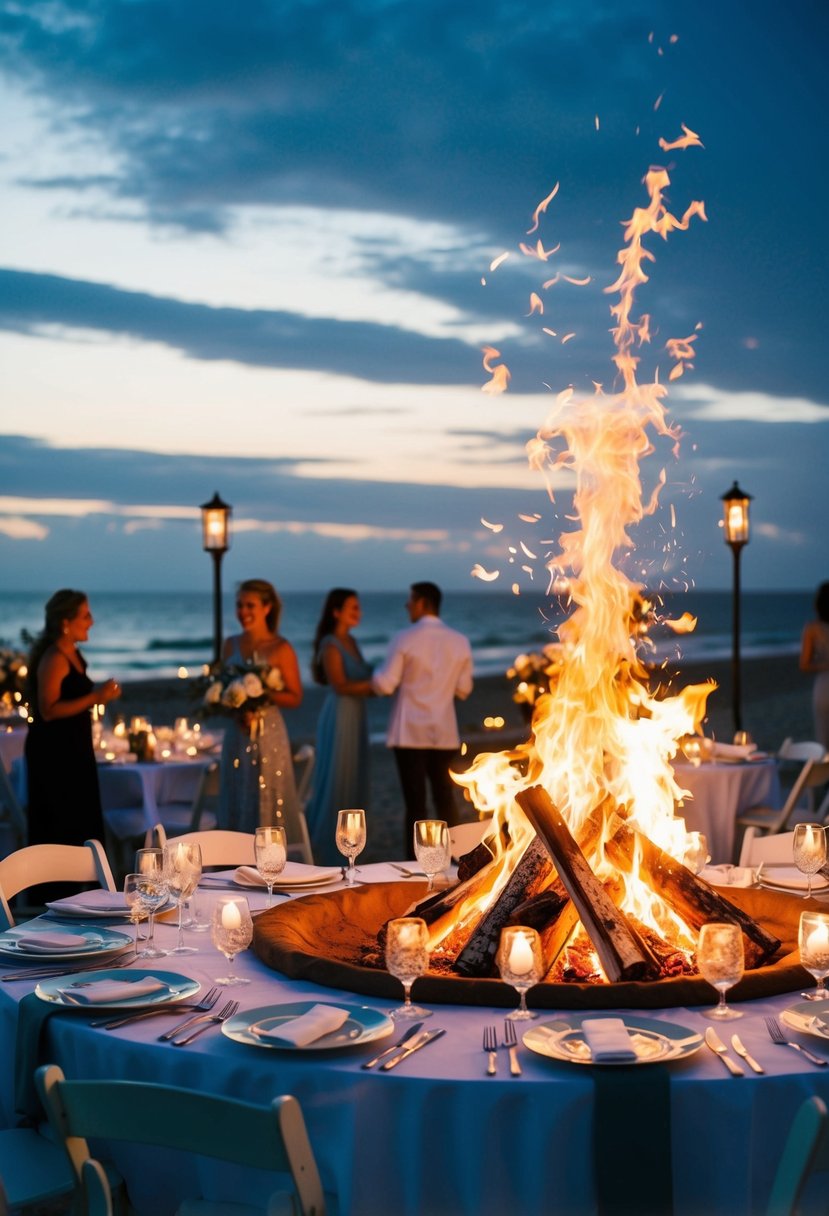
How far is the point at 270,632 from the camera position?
8.34 m

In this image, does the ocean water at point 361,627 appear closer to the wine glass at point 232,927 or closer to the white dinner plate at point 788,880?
the white dinner plate at point 788,880

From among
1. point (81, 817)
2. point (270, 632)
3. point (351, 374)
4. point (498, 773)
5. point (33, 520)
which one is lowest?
point (81, 817)

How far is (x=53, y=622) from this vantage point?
23.5 ft

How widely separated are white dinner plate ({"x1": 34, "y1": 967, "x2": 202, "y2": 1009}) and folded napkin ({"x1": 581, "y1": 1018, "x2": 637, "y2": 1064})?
103 centimetres

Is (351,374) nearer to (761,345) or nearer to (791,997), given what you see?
(761,345)

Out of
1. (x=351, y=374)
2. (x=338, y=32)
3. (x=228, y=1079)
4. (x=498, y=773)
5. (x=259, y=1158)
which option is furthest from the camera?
(x=351, y=374)

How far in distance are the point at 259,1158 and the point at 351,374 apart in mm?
29769

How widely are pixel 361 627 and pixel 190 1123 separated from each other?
168ft

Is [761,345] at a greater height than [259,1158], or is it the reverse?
[761,345]

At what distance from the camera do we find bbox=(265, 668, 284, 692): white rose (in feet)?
25.9

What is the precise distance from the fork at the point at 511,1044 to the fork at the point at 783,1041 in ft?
1.94

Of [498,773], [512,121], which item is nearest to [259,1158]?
[498,773]

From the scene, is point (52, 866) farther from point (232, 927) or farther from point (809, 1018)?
point (809, 1018)

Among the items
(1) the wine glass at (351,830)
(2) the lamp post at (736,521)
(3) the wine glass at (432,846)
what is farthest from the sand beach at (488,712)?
(3) the wine glass at (432,846)
